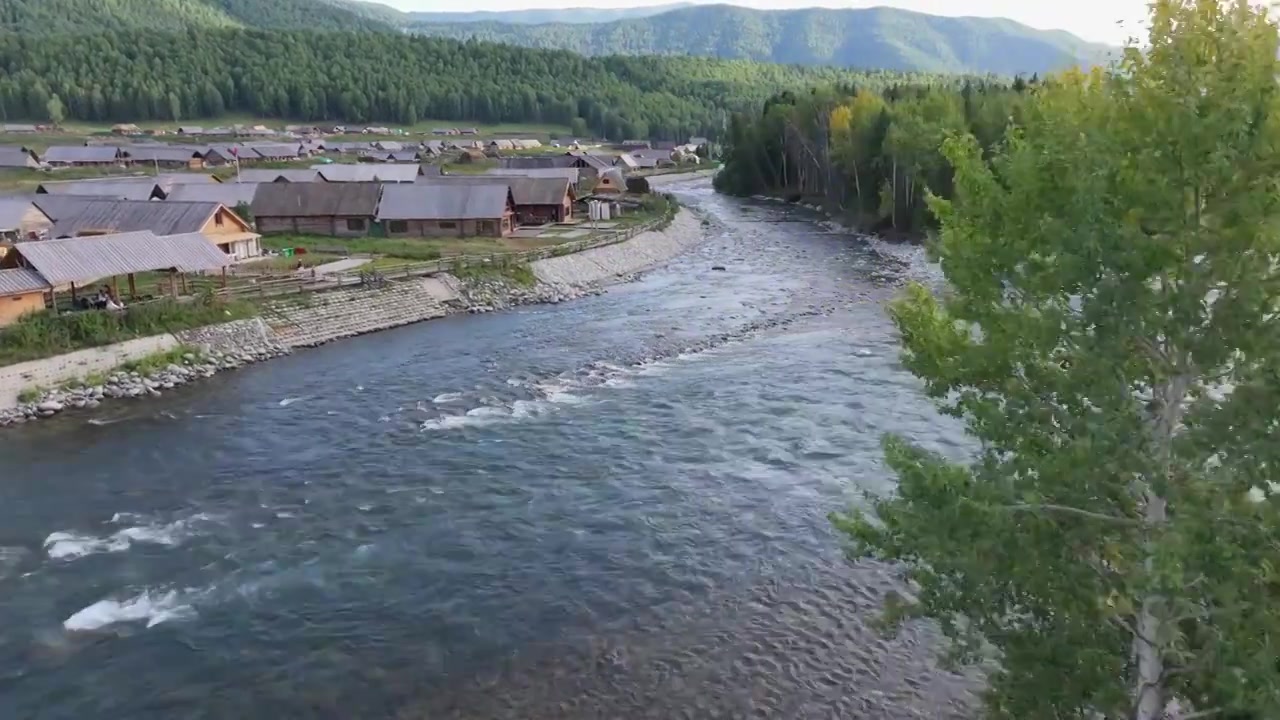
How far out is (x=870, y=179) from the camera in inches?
2904

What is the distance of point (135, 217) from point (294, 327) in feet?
49.0

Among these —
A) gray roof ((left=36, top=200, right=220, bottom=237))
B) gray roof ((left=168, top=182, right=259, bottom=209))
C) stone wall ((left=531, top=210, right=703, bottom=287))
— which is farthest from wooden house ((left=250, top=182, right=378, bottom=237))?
stone wall ((left=531, top=210, right=703, bottom=287))

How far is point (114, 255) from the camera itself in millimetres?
35781

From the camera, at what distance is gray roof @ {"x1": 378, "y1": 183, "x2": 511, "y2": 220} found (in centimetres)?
6000

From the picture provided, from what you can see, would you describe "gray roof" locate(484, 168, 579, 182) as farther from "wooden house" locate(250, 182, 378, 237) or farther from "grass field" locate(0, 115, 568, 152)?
"grass field" locate(0, 115, 568, 152)

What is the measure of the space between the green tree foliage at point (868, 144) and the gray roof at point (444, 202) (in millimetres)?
26005

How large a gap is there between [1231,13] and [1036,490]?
14.0 feet

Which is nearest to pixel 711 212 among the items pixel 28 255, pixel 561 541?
pixel 28 255

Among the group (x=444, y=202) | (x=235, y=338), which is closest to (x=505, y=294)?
(x=235, y=338)

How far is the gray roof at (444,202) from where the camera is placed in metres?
60.0

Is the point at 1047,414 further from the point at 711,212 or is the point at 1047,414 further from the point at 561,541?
the point at 711,212

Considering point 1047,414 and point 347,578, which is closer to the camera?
point 1047,414

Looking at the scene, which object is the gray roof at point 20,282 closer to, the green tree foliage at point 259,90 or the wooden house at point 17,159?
the wooden house at point 17,159

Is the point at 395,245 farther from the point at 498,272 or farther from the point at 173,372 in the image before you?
the point at 173,372
